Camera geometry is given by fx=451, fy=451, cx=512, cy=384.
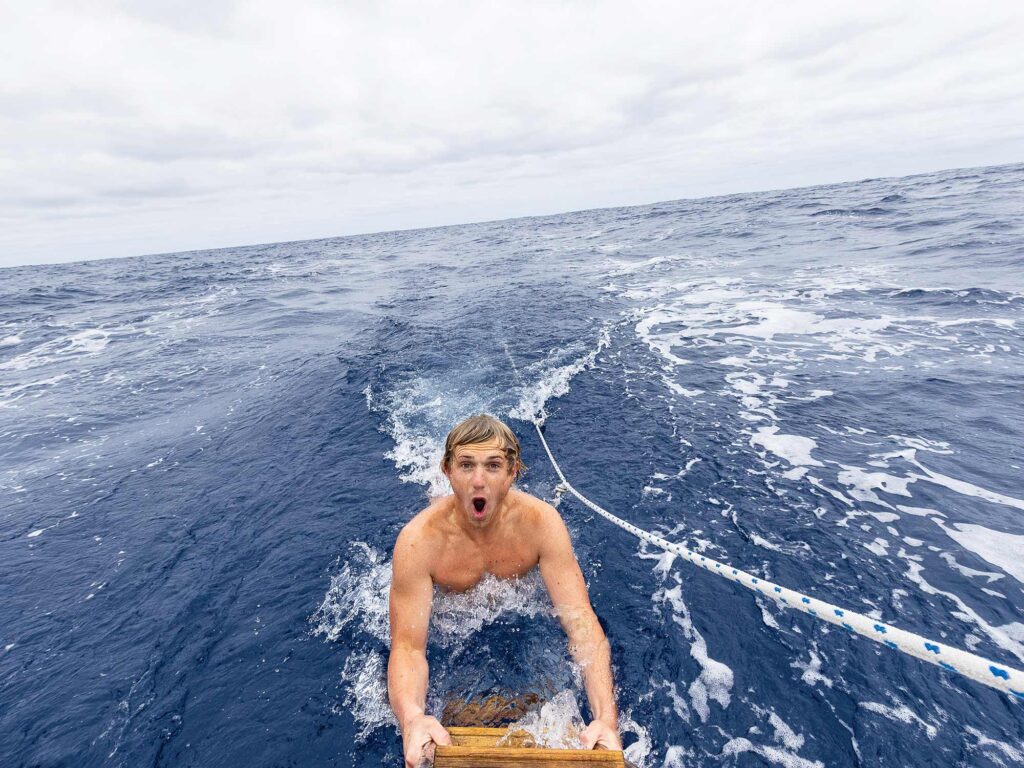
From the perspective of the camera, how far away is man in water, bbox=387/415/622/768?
3.29 metres

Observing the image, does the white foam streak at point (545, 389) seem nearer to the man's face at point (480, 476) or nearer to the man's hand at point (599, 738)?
the man's face at point (480, 476)

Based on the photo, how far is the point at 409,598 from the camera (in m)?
3.59

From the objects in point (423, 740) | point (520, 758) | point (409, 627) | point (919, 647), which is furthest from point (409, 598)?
point (919, 647)

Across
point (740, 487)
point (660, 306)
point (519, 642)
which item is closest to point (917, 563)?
point (740, 487)

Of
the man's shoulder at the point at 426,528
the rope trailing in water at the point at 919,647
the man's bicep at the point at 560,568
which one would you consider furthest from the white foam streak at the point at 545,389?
the rope trailing in water at the point at 919,647

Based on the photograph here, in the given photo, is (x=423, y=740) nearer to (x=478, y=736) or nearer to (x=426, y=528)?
(x=478, y=736)

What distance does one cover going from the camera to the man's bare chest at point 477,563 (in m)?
3.83

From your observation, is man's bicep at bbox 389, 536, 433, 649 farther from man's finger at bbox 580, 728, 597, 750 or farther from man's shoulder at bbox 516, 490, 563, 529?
man's finger at bbox 580, 728, 597, 750

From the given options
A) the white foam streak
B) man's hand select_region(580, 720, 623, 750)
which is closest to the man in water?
man's hand select_region(580, 720, 623, 750)

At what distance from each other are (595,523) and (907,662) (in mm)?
2933

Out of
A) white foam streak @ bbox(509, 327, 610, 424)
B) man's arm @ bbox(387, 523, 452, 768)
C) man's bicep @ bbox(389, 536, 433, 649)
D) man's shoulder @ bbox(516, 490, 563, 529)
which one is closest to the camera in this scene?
man's arm @ bbox(387, 523, 452, 768)

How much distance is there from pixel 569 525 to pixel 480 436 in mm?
2704

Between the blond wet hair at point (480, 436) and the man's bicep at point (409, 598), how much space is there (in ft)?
2.72

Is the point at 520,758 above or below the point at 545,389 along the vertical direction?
above
